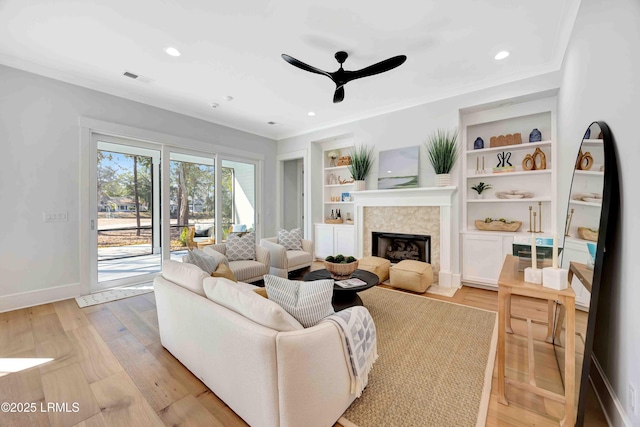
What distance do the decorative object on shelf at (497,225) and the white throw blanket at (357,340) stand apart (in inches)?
120

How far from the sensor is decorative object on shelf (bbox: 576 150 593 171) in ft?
5.81

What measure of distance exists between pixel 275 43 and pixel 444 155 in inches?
109

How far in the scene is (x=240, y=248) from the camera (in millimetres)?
3814

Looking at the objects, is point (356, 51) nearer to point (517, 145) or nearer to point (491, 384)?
point (517, 145)

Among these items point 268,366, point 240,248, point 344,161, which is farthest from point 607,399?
point 344,161

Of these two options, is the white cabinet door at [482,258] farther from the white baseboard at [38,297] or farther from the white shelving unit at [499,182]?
the white baseboard at [38,297]

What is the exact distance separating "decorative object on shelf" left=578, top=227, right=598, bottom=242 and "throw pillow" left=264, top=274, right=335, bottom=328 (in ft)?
5.28

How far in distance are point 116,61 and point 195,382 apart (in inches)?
Result: 142

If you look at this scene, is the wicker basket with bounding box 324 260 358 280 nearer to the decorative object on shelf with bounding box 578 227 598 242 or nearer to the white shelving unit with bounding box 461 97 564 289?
the decorative object on shelf with bounding box 578 227 598 242

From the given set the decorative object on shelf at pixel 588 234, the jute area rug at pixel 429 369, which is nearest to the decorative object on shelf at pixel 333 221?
the jute area rug at pixel 429 369

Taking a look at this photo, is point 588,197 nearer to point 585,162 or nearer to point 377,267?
point 585,162

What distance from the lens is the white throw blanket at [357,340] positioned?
1456 millimetres

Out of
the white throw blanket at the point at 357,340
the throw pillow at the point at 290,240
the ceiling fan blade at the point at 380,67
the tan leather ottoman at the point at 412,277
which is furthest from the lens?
the throw pillow at the point at 290,240

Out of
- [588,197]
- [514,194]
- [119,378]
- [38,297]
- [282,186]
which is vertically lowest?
[119,378]
